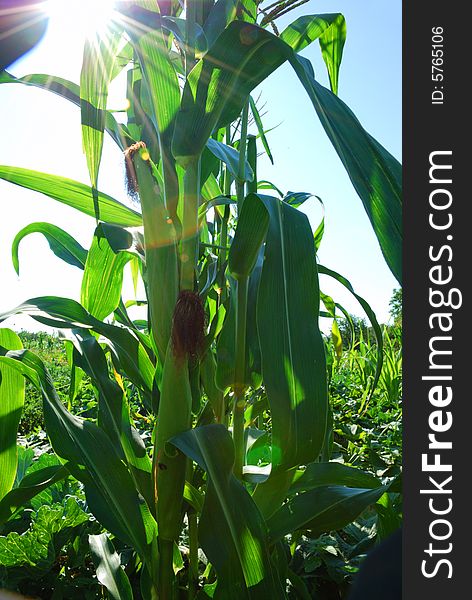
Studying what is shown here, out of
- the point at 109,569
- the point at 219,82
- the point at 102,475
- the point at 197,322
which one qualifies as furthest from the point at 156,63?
the point at 109,569

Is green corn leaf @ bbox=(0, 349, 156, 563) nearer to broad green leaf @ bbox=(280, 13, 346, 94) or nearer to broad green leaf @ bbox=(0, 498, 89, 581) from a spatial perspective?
broad green leaf @ bbox=(0, 498, 89, 581)

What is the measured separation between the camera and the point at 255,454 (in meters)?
1.18

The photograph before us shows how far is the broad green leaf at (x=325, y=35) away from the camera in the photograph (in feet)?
2.89

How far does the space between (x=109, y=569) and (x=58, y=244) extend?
0.62 m

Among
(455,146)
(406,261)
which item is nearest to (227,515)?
(406,261)

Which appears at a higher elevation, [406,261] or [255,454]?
[406,261]

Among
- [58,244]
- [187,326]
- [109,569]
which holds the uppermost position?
[58,244]

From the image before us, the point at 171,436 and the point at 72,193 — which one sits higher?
the point at 72,193

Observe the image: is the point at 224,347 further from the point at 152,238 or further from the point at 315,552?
the point at 315,552

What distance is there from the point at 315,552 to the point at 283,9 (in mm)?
975

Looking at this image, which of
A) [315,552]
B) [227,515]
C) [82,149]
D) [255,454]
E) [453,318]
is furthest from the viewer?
[255,454]

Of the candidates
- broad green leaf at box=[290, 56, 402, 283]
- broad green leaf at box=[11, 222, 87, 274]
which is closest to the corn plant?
broad green leaf at box=[290, 56, 402, 283]

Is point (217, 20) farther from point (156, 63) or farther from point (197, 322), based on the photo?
point (197, 322)

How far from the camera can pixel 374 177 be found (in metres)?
0.48
